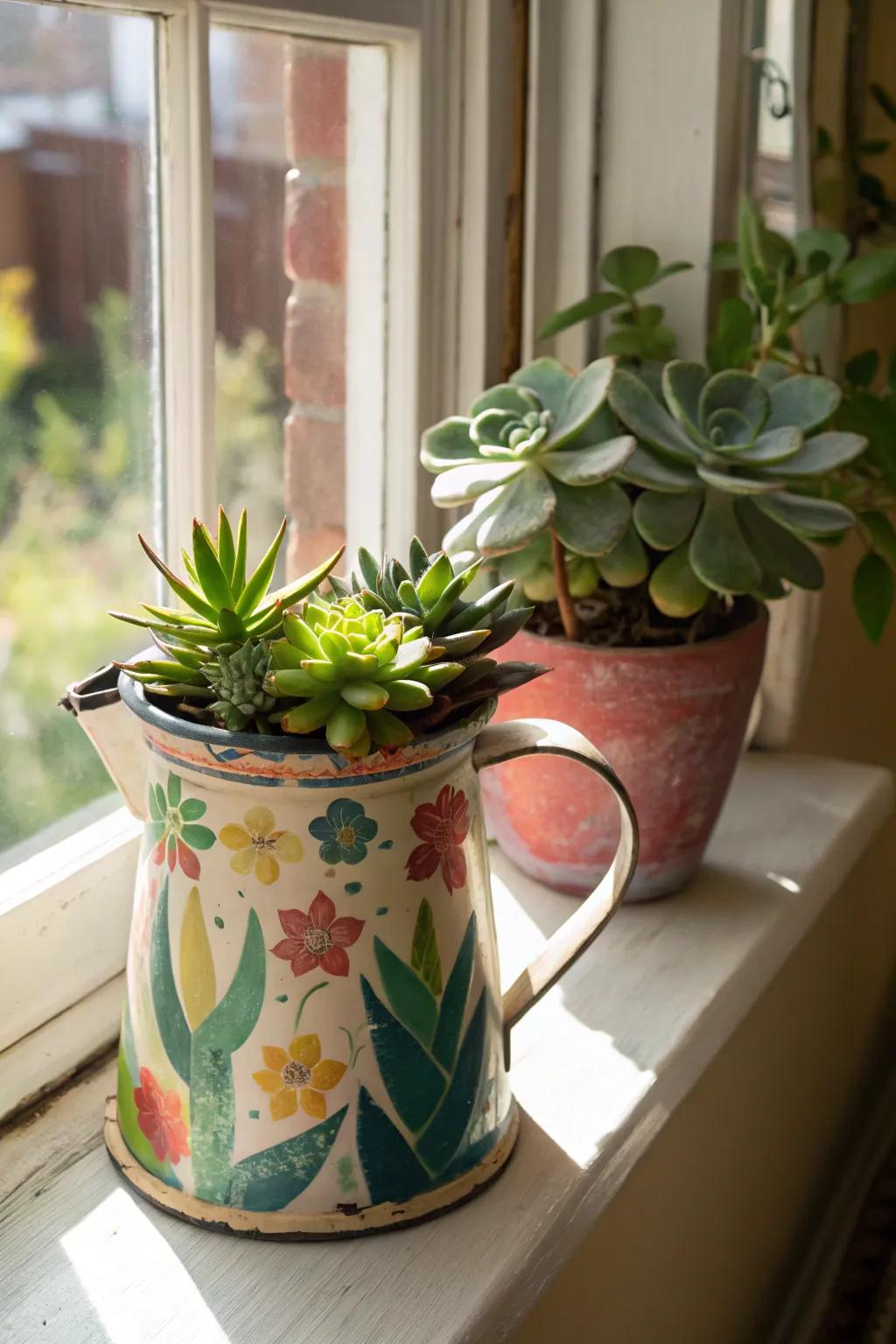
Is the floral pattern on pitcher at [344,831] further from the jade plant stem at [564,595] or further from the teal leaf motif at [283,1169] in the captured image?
the jade plant stem at [564,595]

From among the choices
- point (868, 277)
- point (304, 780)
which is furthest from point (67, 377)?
point (868, 277)

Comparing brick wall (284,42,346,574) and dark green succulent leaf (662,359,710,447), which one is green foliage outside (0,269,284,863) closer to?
brick wall (284,42,346,574)

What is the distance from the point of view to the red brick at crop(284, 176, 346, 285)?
2.78 ft

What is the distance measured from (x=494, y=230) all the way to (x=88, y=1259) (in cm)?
67

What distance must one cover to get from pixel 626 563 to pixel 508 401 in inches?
4.4

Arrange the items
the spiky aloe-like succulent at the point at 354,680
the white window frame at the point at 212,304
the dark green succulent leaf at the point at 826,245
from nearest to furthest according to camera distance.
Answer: the spiky aloe-like succulent at the point at 354,680 < the white window frame at the point at 212,304 < the dark green succulent leaf at the point at 826,245

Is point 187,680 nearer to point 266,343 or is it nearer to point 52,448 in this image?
point 52,448

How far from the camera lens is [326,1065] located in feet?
1.87

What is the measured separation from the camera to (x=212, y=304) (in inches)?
30.4

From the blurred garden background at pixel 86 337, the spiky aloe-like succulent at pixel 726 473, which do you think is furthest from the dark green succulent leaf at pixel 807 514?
the blurred garden background at pixel 86 337

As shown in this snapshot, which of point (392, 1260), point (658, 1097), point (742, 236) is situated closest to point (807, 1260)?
point (658, 1097)

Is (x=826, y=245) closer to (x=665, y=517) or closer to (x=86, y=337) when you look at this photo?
(x=665, y=517)

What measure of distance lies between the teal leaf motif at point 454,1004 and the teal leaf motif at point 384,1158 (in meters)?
0.03

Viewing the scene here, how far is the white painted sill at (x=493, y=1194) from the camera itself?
22.6 inches
